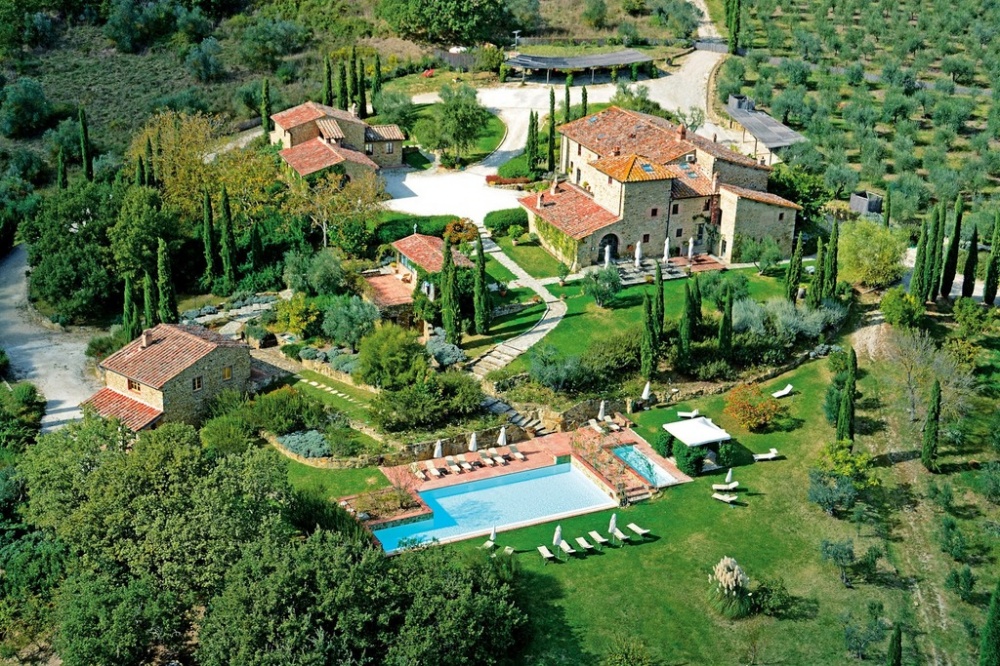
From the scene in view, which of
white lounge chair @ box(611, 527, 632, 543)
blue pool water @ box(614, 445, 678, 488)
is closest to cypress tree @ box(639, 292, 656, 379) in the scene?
blue pool water @ box(614, 445, 678, 488)

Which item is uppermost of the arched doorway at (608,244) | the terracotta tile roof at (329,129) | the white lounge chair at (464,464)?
the terracotta tile roof at (329,129)

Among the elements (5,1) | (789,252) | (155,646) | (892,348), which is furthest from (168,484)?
(5,1)

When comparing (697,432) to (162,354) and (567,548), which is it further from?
(162,354)

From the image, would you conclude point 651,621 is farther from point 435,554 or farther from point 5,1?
point 5,1

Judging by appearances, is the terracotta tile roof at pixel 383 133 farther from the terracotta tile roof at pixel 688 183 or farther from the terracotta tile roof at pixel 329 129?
the terracotta tile roof at pixel 688 183

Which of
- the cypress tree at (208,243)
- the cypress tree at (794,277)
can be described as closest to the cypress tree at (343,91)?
the cypress tree at (208,243)

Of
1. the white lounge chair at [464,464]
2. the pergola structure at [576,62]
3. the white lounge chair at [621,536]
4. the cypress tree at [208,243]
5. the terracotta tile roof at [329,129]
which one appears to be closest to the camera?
the white lounge chair at [621,536]

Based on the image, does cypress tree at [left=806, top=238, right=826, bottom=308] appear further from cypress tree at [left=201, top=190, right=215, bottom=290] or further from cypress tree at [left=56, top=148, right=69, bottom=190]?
cypress tree at [left=56, top=148, right=69, bottom=190]
